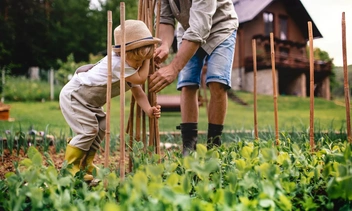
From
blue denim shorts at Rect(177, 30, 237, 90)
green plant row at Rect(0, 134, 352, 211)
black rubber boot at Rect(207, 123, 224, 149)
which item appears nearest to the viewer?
green plant row at Rect(0, 134, 352, 211)

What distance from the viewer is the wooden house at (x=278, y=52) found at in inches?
512

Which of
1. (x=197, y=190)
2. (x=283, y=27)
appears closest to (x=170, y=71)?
(x=197, y=190)

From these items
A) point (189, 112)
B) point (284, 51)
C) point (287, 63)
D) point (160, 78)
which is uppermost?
point (284, 51)

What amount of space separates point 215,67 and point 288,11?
1279 cm

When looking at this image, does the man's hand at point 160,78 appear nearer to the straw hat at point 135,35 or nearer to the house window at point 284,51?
the straw hat at point 135,35

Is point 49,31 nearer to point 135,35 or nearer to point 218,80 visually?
point 218,80

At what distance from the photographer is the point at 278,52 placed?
13391mm

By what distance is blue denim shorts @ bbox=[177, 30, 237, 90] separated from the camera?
2205mm

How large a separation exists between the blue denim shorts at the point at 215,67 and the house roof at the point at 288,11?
10051 millimetres

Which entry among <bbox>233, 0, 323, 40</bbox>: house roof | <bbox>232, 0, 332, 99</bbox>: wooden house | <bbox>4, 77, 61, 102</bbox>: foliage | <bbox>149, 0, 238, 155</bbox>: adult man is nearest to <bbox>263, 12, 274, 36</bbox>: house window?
<bbox>232, 0, 332, 99</bbox>: wooden house

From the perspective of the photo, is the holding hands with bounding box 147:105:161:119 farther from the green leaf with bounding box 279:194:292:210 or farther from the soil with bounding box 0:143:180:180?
the green leaf with bounding box 279:194:292:210

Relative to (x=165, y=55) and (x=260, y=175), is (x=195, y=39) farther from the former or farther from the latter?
(x=260, y=175)

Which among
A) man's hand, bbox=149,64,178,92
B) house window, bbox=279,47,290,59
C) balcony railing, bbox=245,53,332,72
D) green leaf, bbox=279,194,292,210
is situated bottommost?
green leaf, bbox=279,194,292,210

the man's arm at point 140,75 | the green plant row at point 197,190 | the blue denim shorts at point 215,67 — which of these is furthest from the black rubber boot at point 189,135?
the green plant row at point 197,190
